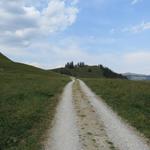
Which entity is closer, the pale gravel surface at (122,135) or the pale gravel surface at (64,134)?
the pale gravel surface at (64,134)

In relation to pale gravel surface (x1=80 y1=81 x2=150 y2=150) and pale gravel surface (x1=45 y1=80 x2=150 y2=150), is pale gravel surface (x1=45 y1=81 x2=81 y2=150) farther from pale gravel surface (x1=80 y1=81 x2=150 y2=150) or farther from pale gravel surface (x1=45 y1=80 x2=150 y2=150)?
pale gravel surface (x1=80 y1=81 x2=150 y2=150)

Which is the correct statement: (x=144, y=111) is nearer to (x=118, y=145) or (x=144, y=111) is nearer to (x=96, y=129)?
(x=96, y=129)

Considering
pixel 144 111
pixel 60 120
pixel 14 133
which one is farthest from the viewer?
pixel 144 111

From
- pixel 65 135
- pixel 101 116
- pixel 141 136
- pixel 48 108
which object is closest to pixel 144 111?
pixel 101 116

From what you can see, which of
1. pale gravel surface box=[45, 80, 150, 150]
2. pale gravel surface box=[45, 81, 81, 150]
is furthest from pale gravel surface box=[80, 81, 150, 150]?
pale gravel surface box=[45, 81, 81, 150]

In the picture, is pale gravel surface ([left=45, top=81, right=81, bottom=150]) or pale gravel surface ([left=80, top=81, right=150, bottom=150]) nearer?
pale gravel surface ([left=45, top=81, right=81, bottom=150])

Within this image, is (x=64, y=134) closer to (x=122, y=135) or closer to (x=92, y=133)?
(x=92, y=133)

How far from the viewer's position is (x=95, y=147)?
12844 mm

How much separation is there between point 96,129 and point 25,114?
6.74 meters

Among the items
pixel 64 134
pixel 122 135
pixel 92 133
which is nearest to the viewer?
pixel 122 135

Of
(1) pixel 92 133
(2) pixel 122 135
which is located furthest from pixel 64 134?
(2) pixel 122 135

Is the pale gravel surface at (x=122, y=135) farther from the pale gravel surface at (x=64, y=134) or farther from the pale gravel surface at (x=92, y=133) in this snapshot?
the pale gravel surface at (x=64, y=134)

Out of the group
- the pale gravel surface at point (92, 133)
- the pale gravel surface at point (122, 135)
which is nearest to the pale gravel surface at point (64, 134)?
the pale gravel surface at point (92, 133)

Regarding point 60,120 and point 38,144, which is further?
point 60,120
